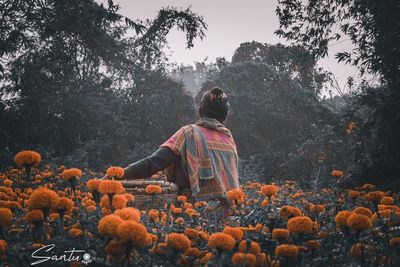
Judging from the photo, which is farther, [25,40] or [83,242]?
[25,40]

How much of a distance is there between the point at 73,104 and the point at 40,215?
9.68 metres

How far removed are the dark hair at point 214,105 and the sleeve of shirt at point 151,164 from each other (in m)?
0.62

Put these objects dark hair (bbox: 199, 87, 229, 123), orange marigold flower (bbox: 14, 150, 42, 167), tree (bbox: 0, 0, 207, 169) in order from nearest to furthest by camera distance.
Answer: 1. orange marigold flower (bbox: 14, 150, 42, 167)
2. dark hair (bbox: 199, 87, 229, 123)
3. tree (bbox: 0, 0, 207, 169)

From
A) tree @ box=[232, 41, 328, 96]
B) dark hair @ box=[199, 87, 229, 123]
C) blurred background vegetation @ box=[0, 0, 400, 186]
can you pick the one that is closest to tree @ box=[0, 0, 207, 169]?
blurred background vegetation @ box=[0, 0, 400, 186]

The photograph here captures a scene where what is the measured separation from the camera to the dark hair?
3824 millimetres

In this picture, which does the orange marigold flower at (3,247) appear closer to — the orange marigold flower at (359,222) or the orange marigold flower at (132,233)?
the orange marigold flower at (132,233)

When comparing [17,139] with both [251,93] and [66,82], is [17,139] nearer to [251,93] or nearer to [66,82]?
[66,82]

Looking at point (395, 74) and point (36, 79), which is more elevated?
point (36, 79)

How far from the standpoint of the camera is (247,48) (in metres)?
20.0

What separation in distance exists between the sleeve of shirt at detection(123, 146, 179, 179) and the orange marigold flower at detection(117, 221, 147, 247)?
2003mm

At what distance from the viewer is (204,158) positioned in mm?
3504

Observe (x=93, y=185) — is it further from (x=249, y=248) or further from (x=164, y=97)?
(x=164, y=97)

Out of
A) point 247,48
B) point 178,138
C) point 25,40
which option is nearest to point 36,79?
point 25,40

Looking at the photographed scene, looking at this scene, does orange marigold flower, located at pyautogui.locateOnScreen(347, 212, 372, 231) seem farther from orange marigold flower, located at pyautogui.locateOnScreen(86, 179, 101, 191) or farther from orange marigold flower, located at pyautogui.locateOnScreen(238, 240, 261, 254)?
orange marigold flower, located at pyautogui.locateOnScreen(86, 179, 101, 191)
